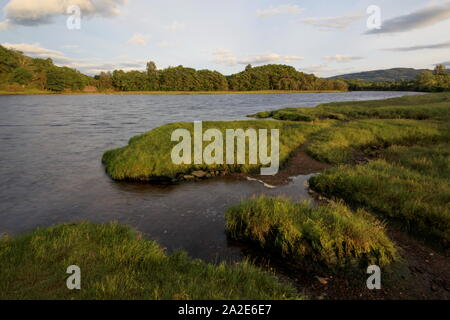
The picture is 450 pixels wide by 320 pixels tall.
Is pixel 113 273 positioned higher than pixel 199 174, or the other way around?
pixel 199 174

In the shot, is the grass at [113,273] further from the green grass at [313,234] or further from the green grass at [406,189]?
the green grass at [406,189]

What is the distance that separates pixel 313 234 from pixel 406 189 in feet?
23.1

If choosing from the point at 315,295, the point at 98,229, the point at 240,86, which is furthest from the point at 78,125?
the point at 240,86

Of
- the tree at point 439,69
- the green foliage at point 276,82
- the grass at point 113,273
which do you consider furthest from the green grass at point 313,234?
the tree at point 439,69

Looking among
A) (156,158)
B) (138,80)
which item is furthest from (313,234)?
(138,80)

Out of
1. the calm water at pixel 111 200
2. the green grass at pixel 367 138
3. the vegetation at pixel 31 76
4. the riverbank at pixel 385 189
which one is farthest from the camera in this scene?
the vegetation at pixel 31 76

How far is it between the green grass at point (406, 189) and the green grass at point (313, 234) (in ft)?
5.65

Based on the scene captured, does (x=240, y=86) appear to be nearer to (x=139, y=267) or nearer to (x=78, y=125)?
(x=78, y=125)

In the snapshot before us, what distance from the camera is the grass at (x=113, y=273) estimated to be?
19.6 ft

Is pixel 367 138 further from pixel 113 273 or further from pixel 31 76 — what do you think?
pixel 31 76

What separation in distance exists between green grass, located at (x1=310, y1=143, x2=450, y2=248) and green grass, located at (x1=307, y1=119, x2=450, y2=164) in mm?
5005

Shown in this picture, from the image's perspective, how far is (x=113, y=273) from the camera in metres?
6.82

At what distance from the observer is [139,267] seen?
290 inches

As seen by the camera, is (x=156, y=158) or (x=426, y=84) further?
(x=426, y=84)
